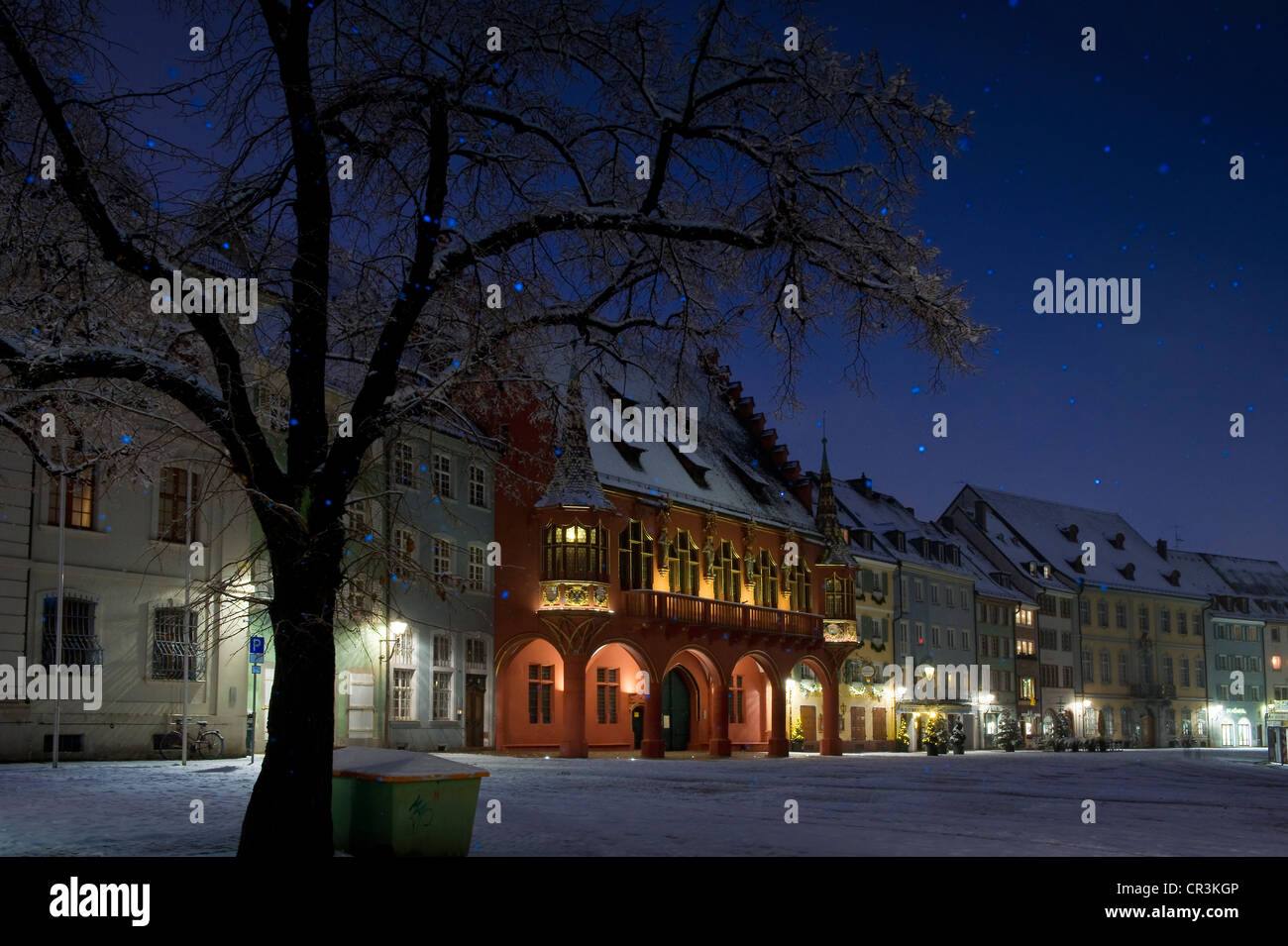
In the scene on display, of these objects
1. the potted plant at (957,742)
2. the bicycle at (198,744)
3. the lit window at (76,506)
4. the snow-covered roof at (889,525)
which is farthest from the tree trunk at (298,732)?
the snow-covered roof at (889,525)

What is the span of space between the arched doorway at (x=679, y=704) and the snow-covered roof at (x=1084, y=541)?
34.4m

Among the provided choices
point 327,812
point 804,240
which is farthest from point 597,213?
point 327,812

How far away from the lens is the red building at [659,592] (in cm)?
4234

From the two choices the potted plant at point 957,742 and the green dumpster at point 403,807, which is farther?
the potted plant at point 957,742

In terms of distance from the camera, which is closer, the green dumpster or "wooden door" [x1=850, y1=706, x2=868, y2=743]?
the green dumpster

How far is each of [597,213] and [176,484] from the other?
74.0ft

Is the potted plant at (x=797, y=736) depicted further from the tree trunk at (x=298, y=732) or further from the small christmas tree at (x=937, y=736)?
the tree trunk at (x=298, y=732)

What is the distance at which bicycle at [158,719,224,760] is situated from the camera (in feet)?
96.9

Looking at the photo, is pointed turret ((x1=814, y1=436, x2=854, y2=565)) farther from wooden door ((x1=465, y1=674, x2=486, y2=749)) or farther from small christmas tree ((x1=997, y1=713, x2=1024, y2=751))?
wooden door ((x1=465, y1=674, x2=486, y2=749))

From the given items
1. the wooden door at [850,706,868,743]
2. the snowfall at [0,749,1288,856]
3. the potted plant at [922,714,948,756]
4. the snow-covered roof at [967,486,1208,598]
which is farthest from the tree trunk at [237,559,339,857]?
the snow-covered roof at [967,486,1208,598]

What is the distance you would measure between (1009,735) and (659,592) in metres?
27.3

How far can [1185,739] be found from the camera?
84.8 metres

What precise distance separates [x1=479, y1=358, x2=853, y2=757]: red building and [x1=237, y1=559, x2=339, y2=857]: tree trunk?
24518mm

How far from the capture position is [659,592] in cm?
4488
